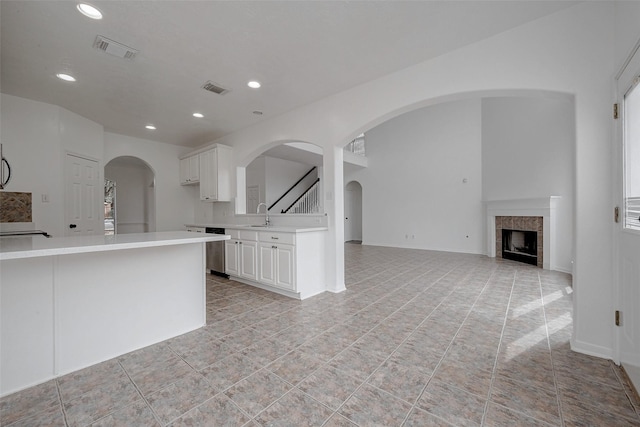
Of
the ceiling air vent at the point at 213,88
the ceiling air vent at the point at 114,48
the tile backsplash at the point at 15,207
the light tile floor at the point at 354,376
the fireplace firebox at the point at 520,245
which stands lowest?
the light tile floor at the point at 354,376

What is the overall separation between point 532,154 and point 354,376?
19.3ft

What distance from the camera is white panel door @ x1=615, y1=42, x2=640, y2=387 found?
163cm

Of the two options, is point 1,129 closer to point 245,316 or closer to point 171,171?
point 171,171

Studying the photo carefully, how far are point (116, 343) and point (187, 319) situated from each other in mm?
554

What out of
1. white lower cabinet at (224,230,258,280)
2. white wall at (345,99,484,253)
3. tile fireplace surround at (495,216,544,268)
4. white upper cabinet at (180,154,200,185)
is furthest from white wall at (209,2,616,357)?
white wall at (345,99,484,253)

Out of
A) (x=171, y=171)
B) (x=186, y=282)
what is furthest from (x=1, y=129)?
(x=186, y=282)

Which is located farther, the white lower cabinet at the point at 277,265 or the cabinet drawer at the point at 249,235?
the cabinet drawer at the point at 249,235

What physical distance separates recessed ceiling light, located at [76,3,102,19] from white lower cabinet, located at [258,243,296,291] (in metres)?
2.77

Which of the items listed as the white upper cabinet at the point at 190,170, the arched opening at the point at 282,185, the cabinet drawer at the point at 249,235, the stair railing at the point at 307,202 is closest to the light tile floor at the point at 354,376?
the cabinet drawer at the point at 249,235

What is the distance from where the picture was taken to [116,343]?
6.95 ft

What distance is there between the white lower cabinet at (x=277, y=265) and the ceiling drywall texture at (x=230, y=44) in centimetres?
215

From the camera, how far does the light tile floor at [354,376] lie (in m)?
1.44

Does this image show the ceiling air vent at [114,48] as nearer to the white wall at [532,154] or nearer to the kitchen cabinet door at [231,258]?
the kitchen cabinet door at [231,258]

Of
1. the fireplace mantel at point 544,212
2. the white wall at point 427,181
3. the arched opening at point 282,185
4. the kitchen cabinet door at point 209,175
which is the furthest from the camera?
the arched opening at point 282,185
